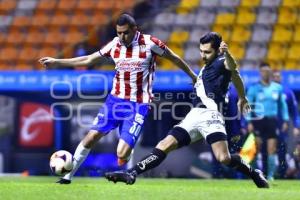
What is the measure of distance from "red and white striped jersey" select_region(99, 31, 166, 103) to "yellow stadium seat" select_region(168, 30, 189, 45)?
29.5 feet

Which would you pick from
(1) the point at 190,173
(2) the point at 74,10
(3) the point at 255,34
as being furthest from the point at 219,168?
(2) the point at 74,10

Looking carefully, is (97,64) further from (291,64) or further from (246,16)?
(291,64)

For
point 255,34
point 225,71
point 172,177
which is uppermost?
point 255,34

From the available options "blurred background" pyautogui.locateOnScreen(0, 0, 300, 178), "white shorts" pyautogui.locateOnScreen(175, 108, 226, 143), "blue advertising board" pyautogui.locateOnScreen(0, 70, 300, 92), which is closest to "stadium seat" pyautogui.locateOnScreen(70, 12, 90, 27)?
"blurred background" pyautogui.locateOnScreen(0, 0, 300, 178)

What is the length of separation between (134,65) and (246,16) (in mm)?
9358

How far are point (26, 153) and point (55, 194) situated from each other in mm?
7554

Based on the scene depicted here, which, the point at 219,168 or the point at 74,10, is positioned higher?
the point at 74,10

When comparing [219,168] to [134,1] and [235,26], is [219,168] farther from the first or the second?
[134,1]

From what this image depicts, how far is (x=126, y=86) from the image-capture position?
10.4 metres

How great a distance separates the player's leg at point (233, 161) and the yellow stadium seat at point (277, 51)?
27.6 ft

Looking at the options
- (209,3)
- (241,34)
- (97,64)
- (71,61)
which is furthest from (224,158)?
(209,3)

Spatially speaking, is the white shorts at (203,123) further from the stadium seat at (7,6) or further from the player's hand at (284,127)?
the stadium seat at (7,6)

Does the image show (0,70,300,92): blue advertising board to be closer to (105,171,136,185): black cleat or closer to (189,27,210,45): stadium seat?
(189,27,210,45): stadium seat

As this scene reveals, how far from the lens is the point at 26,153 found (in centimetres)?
1586
